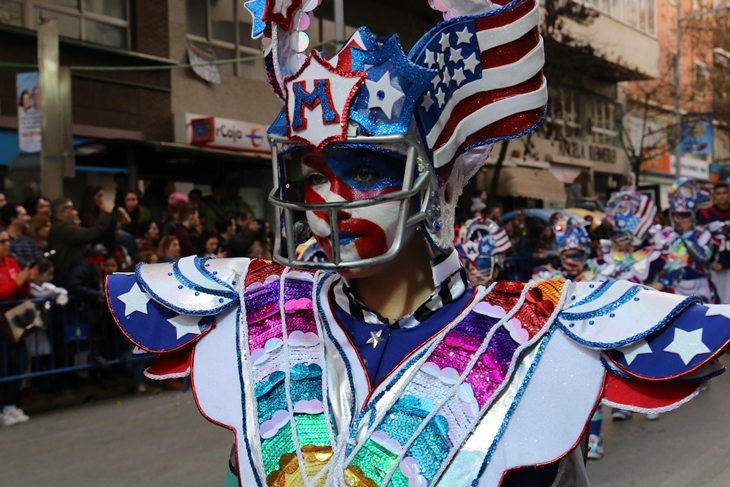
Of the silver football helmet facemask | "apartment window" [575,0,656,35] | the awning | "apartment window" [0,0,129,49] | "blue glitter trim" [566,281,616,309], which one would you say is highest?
"apartment window" [575,0,656,35]

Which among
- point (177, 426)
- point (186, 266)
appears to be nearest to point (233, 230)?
point (177, 426)

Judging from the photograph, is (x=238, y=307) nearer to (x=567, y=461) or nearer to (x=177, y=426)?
(x=567, y=461)

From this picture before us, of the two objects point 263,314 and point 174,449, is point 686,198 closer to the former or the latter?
point 174,449

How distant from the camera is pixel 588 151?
2692 cm

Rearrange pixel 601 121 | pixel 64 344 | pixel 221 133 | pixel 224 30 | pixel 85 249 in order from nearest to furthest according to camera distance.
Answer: pixel 64 344
pixel 85 249
pixel 221 133
pixel 224 30
pixel 601 121

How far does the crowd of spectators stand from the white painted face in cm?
527

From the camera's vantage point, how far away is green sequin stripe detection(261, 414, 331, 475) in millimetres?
1778

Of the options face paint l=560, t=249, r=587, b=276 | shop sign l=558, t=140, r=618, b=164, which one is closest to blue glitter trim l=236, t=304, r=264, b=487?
face paint l=560, t=249, r=587, b=276

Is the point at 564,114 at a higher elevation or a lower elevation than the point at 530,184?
higher

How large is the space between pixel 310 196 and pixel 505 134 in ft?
1.69

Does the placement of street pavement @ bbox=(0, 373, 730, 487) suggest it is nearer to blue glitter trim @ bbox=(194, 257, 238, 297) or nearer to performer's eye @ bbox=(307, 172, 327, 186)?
blue glitter trim @ bbox=(194, 257, 238, 297)

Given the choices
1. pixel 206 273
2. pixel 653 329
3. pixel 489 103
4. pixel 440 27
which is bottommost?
pixel 653 329

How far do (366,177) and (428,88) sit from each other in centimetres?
25

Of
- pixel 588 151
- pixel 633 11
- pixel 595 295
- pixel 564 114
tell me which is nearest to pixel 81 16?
pixel 595 295
